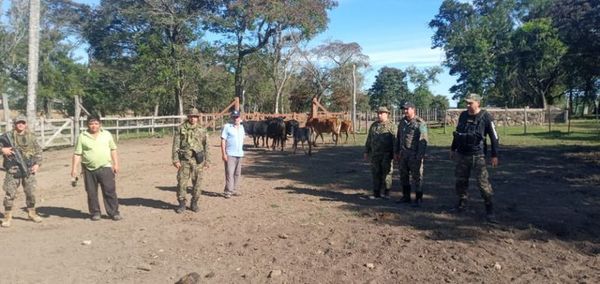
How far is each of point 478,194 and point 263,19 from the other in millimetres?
28350

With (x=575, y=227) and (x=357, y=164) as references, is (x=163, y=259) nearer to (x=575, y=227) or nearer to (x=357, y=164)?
(x=575, y=227)

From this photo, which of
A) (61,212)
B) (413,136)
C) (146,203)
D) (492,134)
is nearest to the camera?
(492,134)

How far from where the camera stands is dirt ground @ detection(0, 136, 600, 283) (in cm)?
525

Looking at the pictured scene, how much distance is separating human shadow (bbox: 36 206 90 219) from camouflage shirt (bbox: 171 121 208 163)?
1.78 meters

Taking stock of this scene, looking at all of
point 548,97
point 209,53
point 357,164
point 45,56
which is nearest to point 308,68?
point 209,53

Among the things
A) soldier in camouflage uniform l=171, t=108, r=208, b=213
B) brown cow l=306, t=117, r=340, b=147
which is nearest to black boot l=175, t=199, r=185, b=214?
soldier in camouflage uniform l=171, t=108, r=208, b=213

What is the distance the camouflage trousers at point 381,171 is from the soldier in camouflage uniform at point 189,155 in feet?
9.70

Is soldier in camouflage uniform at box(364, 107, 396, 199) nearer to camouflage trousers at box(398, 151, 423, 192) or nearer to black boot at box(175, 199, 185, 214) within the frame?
camouflage trousers at box(398, 151, 423, 192)

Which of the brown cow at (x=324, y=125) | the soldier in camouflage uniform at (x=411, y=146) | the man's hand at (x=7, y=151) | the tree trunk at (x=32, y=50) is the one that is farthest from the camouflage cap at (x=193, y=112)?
the brown cow at (x=324, y=125)

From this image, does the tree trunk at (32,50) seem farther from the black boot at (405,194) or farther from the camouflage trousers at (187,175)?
the black boot at (405,194)

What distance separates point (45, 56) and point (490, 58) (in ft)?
143

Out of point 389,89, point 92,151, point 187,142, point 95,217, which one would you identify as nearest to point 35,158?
point 92,151

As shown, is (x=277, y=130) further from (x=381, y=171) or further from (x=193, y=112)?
(x=193, y=112)

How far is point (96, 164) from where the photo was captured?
24.7 ft
